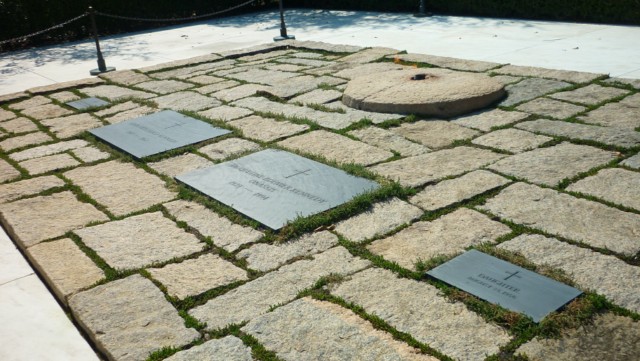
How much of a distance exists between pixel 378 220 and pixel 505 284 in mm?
1034

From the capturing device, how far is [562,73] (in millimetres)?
7004

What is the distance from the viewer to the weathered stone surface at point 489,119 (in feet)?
18.2

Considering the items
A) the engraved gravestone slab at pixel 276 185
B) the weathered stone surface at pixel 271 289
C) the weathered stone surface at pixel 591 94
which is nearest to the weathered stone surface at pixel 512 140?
the weathered stone surface at pixel 591 94

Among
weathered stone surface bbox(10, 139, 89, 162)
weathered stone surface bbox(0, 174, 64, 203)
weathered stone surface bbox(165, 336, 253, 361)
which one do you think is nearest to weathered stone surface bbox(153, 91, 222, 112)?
weathered stone surface bbox(10, 139, 89, 162)

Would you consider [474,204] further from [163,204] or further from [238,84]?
[238,84]

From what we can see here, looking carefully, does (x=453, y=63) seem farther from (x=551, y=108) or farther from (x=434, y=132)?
(x=434, y=132)

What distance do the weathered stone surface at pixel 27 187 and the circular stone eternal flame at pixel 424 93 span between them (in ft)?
9.43

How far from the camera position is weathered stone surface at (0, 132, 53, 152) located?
6098 millimetres

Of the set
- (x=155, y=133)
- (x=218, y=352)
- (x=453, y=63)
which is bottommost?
(x=218, y=352)

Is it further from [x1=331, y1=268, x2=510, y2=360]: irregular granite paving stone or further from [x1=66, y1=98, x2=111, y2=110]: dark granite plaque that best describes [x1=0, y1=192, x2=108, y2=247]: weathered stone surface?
[x1=66, y1=98, x2=111, y2=110]: dark granite plaque

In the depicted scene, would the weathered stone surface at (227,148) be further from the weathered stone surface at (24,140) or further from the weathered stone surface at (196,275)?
the weathered stone surface at (24,140)

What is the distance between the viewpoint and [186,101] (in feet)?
23.4

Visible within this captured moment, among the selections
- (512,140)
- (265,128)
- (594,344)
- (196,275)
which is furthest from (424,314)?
(265,128)

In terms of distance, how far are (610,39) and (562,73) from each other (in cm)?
280
